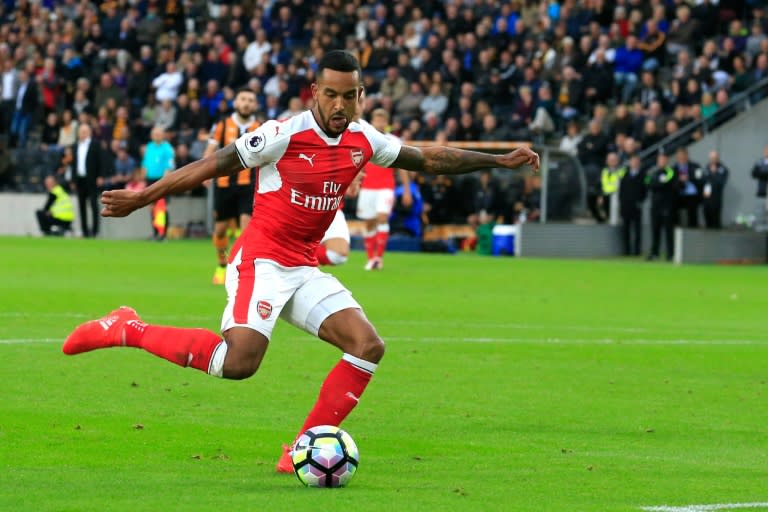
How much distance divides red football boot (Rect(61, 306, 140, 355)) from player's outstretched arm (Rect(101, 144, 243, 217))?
0.72 meters

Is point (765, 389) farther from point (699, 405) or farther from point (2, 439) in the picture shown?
point (2, 439)

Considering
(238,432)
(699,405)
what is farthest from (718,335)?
(238,432)

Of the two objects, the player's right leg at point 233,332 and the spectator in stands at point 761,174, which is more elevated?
the spectator in stands at point 761,174

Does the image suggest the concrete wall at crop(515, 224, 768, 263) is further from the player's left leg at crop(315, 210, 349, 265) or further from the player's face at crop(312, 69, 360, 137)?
the player's face at crop(312, 69, 360, 137)

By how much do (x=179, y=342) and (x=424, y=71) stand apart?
27.0m

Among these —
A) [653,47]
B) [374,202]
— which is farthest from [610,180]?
[374,202]

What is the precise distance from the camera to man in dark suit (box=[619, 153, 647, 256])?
29062 mm

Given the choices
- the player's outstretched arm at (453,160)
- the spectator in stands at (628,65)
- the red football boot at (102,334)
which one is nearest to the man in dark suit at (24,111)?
the spectator in stands at (628,65)

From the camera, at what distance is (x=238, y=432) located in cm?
833

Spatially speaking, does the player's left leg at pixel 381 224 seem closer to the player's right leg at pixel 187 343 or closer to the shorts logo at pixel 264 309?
the player's right leg at pixel 187 343

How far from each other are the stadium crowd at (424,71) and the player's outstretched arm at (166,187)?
22935 millimetres

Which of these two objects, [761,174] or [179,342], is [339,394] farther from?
[761,174]

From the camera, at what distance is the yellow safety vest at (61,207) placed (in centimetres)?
3381

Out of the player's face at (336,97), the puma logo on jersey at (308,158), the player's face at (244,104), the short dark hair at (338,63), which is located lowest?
the puma logo on jersey at (308,158)
